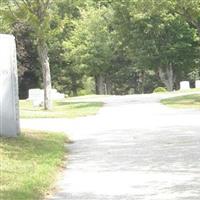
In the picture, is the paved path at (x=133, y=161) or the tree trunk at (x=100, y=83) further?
the tree trunk at (x=100, y=83)

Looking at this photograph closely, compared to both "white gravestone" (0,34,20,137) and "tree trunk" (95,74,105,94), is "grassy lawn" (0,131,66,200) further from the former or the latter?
"tree trunk" (95,74,105,94)

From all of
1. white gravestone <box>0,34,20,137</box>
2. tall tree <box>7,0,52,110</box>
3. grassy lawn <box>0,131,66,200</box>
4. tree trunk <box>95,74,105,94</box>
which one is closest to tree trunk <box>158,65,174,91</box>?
tree trunk <box>95,74,105,94</box>

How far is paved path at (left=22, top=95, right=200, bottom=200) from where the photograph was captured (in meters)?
8.59

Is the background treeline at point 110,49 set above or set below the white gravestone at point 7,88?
above

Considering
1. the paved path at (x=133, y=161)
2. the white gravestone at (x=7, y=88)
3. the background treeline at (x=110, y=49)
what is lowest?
the paved path at (x=133, y=161)

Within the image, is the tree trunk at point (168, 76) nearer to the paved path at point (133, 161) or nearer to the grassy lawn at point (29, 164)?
the paved path at point (133, 161)

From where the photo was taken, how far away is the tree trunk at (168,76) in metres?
58.6

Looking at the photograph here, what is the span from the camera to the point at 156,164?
10938 millimetres

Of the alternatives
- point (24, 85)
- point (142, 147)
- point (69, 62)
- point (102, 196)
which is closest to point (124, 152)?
point (142, 147)

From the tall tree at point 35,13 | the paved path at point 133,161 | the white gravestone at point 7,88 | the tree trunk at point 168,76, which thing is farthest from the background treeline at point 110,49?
the white gravestone at point 7,88

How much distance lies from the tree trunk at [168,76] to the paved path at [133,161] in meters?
39.0

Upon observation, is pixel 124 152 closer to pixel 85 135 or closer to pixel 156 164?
pixel 156 164

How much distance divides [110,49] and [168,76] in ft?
22.8

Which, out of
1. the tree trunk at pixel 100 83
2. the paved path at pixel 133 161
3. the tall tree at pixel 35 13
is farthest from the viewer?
the tree trunk at pixel 100 83
